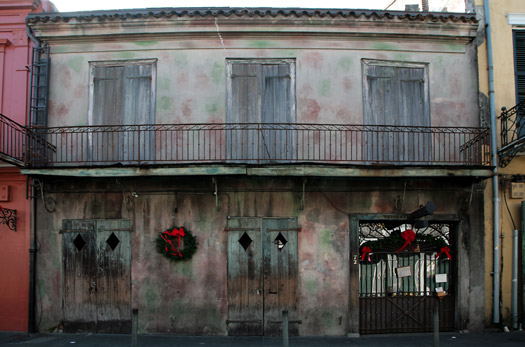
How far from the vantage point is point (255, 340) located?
9133 mm

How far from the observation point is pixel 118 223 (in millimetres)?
9820

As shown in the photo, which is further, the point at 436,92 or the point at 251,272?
the point at 436,92

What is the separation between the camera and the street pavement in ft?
28.9

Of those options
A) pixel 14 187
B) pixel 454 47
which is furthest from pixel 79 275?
pixel 454 47

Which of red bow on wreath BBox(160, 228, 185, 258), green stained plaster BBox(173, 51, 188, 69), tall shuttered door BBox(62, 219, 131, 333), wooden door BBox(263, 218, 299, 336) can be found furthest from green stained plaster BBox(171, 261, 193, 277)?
green stained plaster BBox(173, 51, 188, 69)

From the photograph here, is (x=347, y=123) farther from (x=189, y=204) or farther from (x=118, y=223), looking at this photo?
(x=118, y=223)

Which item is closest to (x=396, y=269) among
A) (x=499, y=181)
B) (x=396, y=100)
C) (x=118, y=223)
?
(x=499, y=181)

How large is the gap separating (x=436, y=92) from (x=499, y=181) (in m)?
2.51

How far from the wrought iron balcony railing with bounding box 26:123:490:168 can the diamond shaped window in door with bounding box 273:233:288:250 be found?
1661 millimetres

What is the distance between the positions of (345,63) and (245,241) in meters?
4.69

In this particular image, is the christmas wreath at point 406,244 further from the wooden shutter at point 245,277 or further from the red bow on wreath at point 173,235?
the red bow on wreath at point 173,235

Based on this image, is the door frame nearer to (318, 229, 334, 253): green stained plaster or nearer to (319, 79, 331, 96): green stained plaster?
(318, 229, 334, 253): green stained plaster

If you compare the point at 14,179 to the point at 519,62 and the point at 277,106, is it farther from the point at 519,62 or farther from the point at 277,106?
the point at 519,62

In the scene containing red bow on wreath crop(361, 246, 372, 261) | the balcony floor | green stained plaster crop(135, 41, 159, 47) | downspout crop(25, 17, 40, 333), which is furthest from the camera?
green stained plaster crop(135, 41, 159, 47)
